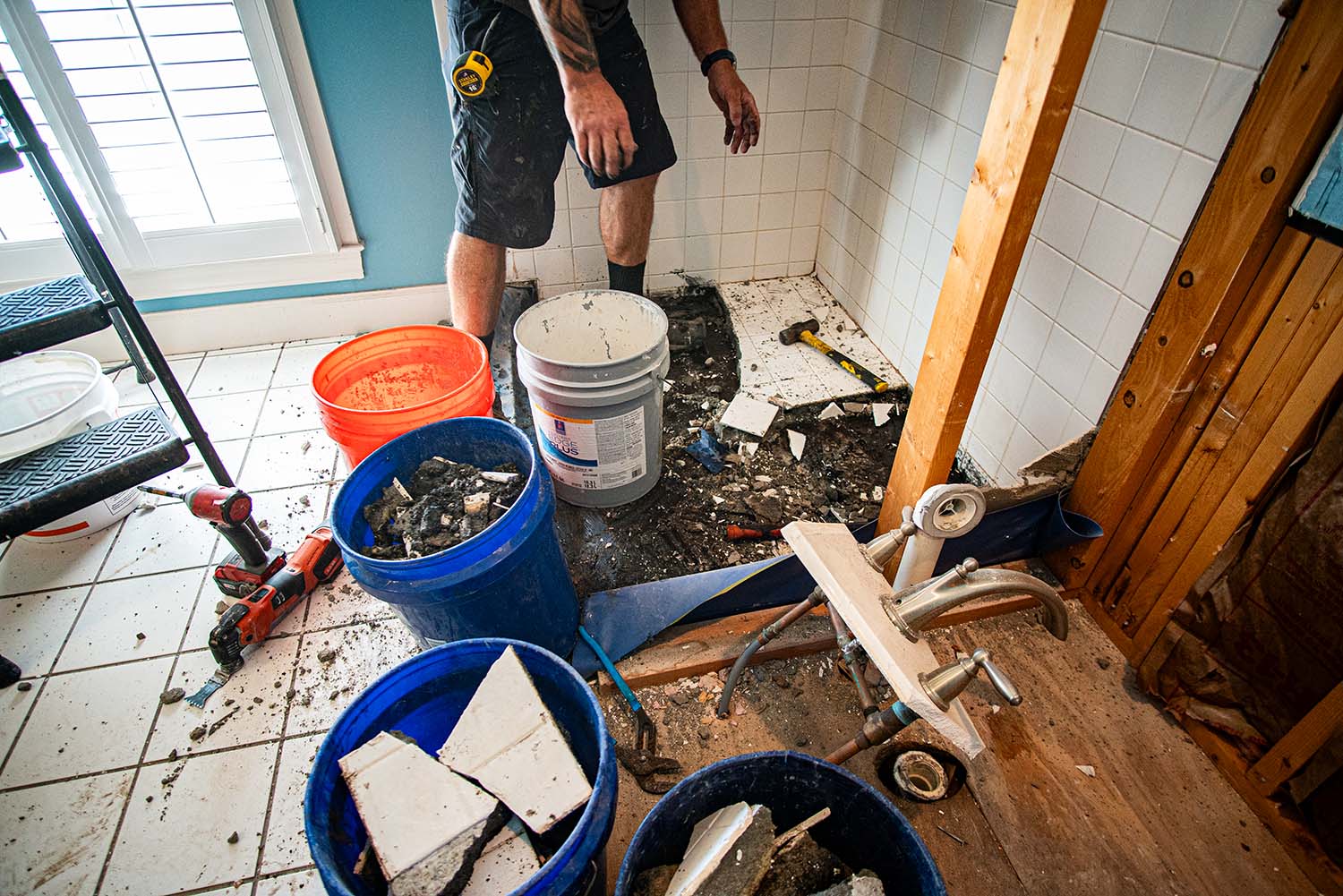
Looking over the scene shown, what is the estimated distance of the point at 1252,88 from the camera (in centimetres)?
103

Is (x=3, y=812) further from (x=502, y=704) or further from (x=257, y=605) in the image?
(x=502, y=704)

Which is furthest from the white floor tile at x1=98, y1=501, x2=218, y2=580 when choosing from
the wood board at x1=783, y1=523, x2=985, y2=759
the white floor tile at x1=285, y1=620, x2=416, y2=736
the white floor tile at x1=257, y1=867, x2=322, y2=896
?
the wood board at x1=783, y1=523, x2=985, y2=759

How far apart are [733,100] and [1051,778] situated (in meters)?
1.80

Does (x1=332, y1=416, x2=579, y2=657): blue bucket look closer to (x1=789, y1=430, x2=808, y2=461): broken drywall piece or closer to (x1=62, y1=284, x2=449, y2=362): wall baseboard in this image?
(x1=789, y1=430, x2=808, y2=461): broken drywall piece

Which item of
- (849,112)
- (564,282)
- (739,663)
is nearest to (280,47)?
(564,282)

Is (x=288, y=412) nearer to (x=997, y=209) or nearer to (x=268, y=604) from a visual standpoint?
(x=268, y=604)

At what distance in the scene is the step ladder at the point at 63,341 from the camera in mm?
1391

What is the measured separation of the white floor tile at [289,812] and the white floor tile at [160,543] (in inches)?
26.4

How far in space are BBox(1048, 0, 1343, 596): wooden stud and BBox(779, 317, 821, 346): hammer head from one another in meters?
1.12

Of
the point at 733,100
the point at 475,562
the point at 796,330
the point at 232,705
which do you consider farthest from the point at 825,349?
the point at 232,705

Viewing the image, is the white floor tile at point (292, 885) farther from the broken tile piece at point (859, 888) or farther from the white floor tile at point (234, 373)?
the white floor tile at point (234, 373)

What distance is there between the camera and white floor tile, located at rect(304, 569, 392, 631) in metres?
1.60

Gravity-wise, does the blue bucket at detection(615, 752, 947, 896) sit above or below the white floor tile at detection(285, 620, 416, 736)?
above

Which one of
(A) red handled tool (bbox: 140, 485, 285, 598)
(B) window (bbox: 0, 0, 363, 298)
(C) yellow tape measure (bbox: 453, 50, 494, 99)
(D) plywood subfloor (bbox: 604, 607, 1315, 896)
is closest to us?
(D) plywood subfloor (bbox: 604, 607, 1315, 896)
